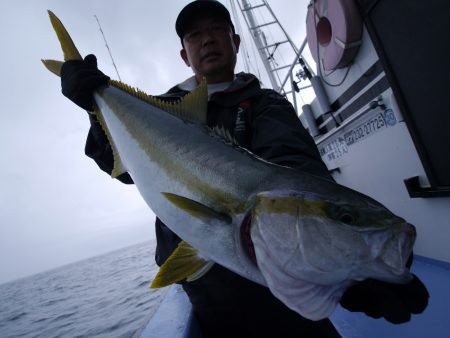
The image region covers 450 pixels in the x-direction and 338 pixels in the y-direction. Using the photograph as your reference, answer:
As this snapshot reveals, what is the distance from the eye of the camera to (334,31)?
3.55 metres

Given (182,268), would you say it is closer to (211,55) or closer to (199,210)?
(199,210)

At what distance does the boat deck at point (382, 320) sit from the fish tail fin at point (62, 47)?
7.82 ft

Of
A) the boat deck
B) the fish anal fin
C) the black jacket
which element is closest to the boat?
the boat deck

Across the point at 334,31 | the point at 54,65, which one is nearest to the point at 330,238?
the point at 54,65

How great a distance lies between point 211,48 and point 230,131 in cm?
81

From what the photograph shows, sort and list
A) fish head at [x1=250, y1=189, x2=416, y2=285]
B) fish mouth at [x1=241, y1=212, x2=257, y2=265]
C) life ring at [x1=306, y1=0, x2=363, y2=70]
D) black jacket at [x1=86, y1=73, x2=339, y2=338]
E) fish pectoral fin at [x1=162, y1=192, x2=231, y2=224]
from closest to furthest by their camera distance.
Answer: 1. fish head at [x1=250, y1=189, x2=416, y2=285]
2. fish mouth at [x1=241, y1=212, x2=257, y2=265]
3. fish pectoral fin at [x1=162, y1=192, x2=231, y2=224]
4. black jacket at [x1=86, y1=73, x2=339, y2=338]
5. life ring at [x1=306, y1=0, x2=363, y2=70]

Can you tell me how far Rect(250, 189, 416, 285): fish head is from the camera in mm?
876

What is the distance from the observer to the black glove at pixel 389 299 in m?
1.03

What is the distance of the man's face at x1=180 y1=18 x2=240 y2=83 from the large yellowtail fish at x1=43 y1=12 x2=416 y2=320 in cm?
73

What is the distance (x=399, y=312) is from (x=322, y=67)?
3.88 metres

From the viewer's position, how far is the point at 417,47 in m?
2.47

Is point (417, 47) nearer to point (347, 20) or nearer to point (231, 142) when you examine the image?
point (347, 20)

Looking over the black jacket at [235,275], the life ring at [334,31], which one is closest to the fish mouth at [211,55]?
the black jacket at [235,275]

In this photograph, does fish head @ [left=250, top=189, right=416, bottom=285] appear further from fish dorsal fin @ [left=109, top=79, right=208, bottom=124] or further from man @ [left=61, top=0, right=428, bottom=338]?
fish dorsal fin @ [left=109, top=79, right=208, bottom=124]
